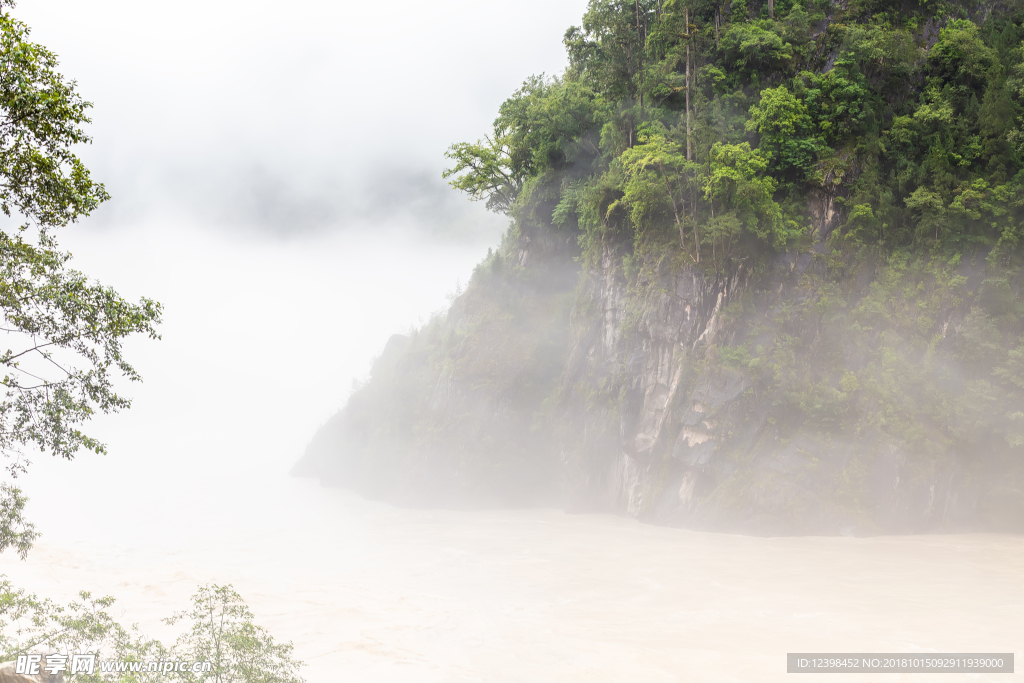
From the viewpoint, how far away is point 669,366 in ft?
102

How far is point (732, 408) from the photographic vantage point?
2858 centimetres

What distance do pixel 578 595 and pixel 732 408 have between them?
12.6m

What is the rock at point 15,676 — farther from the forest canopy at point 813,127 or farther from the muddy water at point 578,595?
the forest canopy at point 813,127

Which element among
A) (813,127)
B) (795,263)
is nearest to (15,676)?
(795,263)

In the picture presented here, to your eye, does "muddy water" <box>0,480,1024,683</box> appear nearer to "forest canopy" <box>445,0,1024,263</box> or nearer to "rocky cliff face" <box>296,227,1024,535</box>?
"rocky cliff face" <box>296,227,1024,535</box>

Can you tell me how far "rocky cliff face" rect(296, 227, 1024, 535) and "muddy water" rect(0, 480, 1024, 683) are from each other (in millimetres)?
1999

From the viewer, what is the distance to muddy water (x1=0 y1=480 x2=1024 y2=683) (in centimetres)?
1532

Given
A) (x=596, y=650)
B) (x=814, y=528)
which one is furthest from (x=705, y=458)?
(x=596, y=650)

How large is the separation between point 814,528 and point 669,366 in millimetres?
9892

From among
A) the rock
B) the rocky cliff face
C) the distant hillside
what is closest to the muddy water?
the rocky cliff face

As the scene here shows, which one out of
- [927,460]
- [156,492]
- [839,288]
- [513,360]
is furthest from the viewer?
[156,492]

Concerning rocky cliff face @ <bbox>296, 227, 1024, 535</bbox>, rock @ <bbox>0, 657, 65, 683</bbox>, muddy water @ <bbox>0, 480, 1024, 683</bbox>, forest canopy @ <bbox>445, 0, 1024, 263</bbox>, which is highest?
forest canopy @ <bbox>445, 0, 1024, 263</bbox>

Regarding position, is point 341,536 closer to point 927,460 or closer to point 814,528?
point 814,528

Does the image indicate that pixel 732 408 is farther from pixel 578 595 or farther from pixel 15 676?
pixel 15 676
